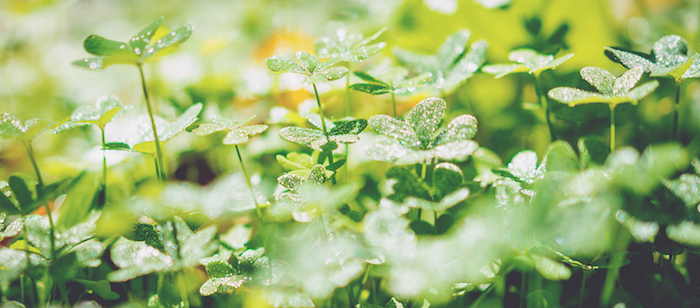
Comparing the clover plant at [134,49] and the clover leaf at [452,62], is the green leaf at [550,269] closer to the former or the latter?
the clover leaf at [452,62]

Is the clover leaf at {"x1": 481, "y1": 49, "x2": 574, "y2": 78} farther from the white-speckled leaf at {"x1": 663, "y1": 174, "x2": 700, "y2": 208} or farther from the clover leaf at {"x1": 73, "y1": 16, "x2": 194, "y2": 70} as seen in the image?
the clover leaf at {"x1": 73, "y1": 16, "x2": 194, "y2": 70}

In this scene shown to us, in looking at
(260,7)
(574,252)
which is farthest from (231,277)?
(260,7)

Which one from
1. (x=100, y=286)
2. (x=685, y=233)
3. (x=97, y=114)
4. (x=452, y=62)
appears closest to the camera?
(x=685, y=233)

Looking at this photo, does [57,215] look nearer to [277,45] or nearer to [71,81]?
[277,45]

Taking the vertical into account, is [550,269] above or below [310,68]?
below

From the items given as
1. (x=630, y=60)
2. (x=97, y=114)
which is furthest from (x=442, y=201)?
(x=97, y=114)

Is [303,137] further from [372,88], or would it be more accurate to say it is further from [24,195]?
[24,195]

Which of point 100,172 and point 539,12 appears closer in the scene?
point 100,172
